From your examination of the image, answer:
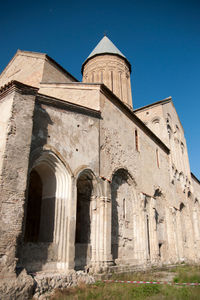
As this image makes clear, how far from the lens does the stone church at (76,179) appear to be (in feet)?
19.2

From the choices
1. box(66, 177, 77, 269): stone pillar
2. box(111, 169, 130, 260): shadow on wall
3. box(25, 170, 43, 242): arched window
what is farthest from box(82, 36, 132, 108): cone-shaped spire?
box(66, 177, 77, 269): stone pillar

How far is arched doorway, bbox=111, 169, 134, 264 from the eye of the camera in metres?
9.36

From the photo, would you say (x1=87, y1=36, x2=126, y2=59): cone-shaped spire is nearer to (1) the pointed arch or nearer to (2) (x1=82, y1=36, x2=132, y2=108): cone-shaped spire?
(2) (x1=82, y1=36, x2=132, y2=108): cone-shaped spire

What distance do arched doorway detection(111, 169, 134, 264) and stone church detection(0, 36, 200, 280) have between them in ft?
0.13

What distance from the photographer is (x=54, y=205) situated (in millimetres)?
7082

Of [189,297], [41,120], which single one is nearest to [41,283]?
[189,297]

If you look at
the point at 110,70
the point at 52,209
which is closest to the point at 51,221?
the point at 52,209

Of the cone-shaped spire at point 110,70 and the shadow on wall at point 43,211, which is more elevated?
the cone-shaped spire at point 110,70

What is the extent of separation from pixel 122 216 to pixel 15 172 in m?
5.77

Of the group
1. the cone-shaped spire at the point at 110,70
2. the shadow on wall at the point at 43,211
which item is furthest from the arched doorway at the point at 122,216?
the cone-shaped spire at the point at 110,70

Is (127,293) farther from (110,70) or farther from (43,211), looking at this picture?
(110,70)

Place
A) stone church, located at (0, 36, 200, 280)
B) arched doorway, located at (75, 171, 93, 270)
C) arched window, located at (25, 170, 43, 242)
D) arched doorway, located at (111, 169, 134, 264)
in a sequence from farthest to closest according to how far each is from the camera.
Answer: arched window, located at (25, 170, 43, 242) < arched doorway, located at (111, 169, 134, 264) < arched doorway, located at (75, 171, 93, 270) < stone church, located at (0, 36, 200, 280)

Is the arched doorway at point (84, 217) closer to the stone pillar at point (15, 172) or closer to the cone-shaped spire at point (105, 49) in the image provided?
the stone pillar at point (15, 172)

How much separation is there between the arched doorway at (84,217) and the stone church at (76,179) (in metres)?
0.03
